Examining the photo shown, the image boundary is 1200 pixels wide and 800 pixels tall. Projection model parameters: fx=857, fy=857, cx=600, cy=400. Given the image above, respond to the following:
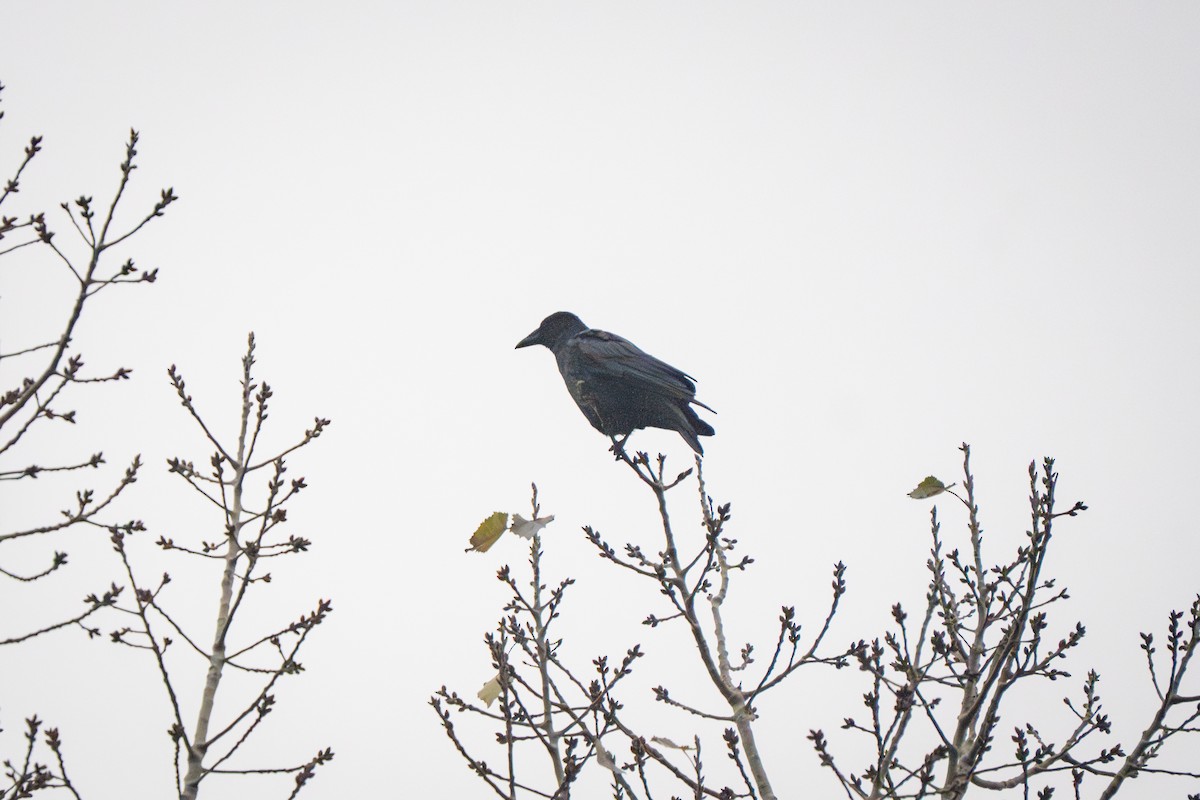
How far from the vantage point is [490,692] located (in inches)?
149

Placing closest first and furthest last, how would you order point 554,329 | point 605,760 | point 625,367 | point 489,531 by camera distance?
1. point 605,760
2. point 489,531
3. point 625,367
4. point 554,329

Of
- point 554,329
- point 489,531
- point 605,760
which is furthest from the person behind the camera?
point 554,329

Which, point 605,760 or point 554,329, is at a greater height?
point 554,329

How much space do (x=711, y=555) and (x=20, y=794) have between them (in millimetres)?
3043

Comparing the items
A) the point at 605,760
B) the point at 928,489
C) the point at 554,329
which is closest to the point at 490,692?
the point at 605,760

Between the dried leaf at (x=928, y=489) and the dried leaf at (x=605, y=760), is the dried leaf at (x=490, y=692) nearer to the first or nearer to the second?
the dried leaf at (x=605, y=760)

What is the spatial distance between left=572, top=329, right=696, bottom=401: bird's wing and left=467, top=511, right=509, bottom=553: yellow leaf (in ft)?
Result: 9.22

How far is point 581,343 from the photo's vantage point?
7414mm

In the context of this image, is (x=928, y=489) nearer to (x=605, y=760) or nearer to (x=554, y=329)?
(x=605, y=760)

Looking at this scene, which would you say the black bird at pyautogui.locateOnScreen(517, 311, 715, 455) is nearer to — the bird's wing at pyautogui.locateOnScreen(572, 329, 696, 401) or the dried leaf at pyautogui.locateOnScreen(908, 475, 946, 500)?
the bird's wing at pyautogui.locateOnScreen(572, 329, 696, 401)

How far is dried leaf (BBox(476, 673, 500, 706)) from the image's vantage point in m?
3.79

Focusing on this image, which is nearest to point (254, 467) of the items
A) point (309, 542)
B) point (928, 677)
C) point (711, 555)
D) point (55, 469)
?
point (309, 542)

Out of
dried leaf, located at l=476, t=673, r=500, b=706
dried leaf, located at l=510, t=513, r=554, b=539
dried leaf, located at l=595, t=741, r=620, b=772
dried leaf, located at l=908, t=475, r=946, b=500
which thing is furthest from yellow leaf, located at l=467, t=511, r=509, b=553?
dried leaf, located at l=908, t=475, r=946, b=500

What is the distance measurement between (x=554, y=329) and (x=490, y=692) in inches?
182
